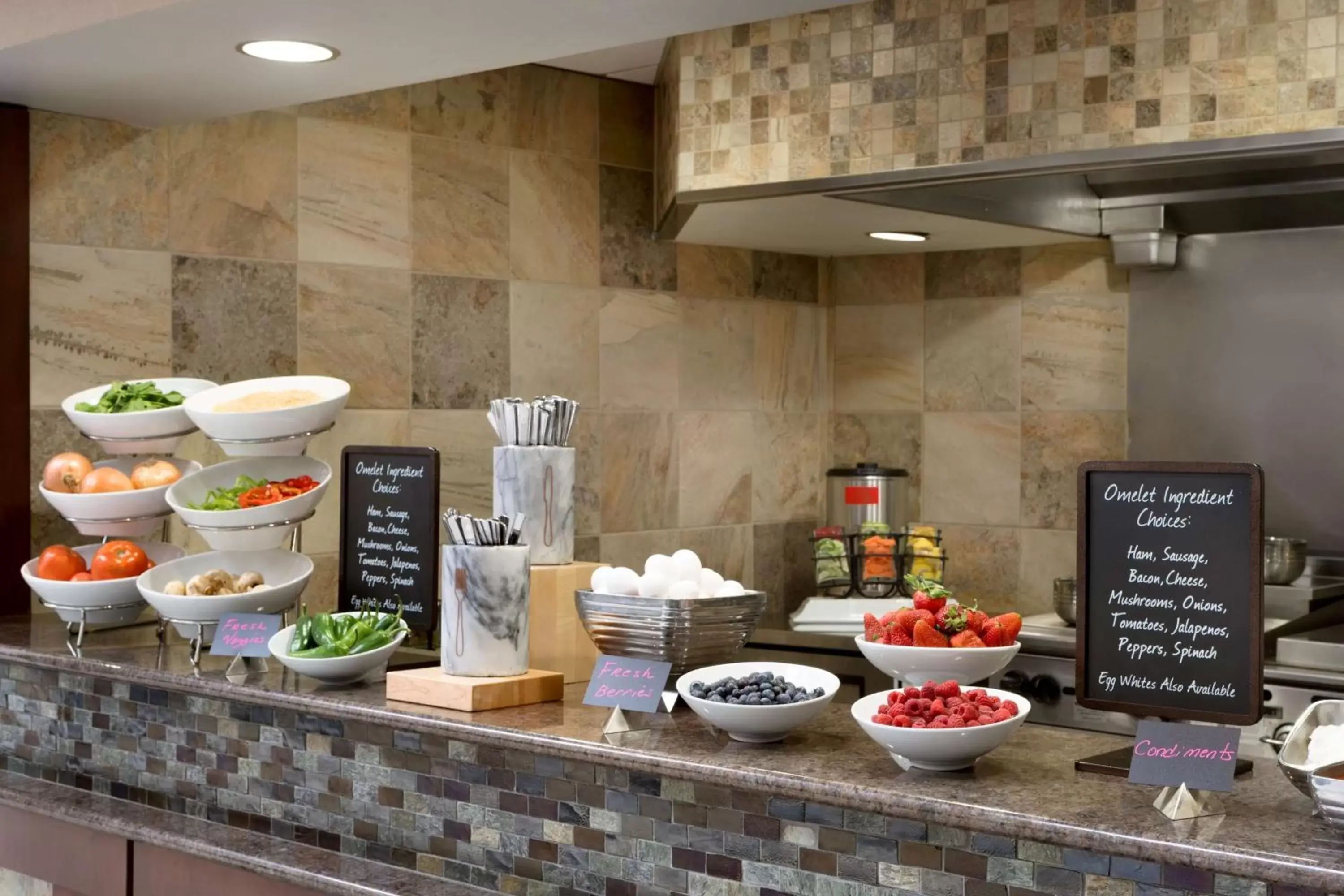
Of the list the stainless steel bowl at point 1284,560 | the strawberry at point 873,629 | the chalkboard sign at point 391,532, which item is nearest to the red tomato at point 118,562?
the chalkboard sign at point 391,532

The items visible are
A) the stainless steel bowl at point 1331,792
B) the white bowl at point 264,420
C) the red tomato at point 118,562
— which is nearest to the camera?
the stainless steel bowl at point 1331,792

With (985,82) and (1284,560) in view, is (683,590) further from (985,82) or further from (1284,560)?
(1284,560)

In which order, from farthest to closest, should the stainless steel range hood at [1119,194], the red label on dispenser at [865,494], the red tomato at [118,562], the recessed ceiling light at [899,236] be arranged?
the red label on dispenser at [865,494] < the recessed ceiling light at [899,236] < the stainless steel range hood at [1119,194] < the red tomato at [118,562]

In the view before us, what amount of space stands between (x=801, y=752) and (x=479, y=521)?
577 millimetres

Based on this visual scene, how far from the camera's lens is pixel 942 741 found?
5.09 feet

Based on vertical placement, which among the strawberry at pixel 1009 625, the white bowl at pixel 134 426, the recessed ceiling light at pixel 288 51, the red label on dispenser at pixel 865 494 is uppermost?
the recessed ceiling light at pixel 288 51

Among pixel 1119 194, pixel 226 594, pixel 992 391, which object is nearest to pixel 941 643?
pixel 226 594

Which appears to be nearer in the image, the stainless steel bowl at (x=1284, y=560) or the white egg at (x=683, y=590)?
the white egg at (x=683, y=590)

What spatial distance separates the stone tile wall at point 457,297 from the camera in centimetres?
312

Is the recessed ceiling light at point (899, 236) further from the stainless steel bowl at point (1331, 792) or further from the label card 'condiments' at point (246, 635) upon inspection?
the stainless steel bowl at point (1331, 792)

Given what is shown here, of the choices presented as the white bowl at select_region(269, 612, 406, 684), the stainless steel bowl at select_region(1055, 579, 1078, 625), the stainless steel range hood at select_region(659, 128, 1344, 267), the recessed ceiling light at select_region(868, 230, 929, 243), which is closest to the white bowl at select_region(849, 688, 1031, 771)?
the white bowl at select_region(269, 612, 406, 684)

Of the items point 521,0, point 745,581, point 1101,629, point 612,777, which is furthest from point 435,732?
point 745,581

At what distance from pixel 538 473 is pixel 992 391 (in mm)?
2495

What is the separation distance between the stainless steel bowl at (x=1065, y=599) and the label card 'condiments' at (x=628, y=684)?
1.90m
